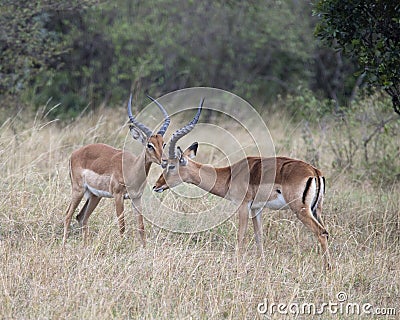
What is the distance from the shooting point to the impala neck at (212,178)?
647 centimetres

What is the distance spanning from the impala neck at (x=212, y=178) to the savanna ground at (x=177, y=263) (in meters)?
0.41

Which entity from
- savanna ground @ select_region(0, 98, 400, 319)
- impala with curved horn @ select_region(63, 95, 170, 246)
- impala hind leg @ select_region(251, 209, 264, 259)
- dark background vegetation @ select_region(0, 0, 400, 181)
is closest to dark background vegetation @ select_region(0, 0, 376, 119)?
dark background vegetation @ select_region(0, 0, 400, 181)

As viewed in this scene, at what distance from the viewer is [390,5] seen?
6.07 metres

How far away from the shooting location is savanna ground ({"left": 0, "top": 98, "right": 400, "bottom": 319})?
445 centimetres

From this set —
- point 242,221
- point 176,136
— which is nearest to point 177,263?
point 242,221

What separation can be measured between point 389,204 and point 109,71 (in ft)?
Answer: 28.2

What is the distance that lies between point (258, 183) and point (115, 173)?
1.34 metres

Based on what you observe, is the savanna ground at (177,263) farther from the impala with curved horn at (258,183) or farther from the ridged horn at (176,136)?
the ridged horn at (176,136)

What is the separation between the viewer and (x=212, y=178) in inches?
256

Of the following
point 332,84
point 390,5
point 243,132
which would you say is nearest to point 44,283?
point 390,5

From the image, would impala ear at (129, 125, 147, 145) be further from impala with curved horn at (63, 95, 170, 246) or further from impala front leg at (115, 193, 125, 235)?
impala front leg at (115, 193, 125, 235)

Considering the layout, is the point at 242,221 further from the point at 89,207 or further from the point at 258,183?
the point at 89,207

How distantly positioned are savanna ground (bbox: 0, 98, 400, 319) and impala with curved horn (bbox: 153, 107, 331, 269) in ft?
0.90

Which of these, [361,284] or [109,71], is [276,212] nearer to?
[361,284]
